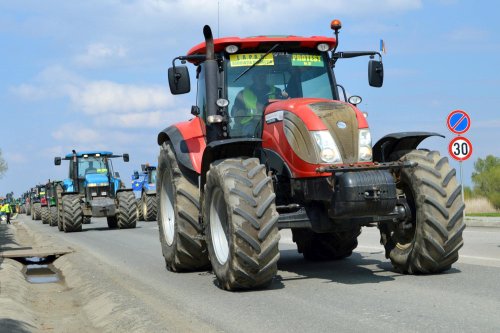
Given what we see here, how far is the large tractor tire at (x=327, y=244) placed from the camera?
34.9 feet

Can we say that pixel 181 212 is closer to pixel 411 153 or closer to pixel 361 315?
pixel 411 153

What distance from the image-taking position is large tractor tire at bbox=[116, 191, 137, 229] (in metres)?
26.3

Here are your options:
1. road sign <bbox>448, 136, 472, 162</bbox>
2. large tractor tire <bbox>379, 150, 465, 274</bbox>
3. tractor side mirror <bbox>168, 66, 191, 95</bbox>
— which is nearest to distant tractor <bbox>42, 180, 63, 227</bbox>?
road sign <bbox>448, 136, 472, 162</bbox>

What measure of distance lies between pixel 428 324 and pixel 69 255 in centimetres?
1031

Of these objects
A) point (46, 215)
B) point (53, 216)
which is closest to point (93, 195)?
point (53, 216)

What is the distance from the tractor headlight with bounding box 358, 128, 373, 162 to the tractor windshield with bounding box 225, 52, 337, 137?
1351mm

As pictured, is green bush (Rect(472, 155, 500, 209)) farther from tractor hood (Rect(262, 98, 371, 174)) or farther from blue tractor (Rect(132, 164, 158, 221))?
tractor hood (Rect(262, 98, 371, 174))

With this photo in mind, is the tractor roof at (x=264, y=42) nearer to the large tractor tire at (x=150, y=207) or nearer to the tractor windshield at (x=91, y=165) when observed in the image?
the tractor windshield at (x=91, y=165)

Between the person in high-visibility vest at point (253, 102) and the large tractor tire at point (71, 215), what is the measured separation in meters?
17.6

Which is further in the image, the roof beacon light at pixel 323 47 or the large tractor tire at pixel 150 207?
the large tractor tire at pixel 150 207

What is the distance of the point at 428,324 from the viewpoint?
19.2 ft

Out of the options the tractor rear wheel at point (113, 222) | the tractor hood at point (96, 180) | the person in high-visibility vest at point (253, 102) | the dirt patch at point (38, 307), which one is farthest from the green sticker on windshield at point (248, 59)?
the tractor hood at point (96, 180)

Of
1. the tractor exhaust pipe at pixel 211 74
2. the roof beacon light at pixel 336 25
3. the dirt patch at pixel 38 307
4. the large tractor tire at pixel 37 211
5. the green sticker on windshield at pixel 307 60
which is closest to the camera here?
the dirt patch at pixel 38 307

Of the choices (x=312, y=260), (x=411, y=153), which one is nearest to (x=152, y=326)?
(x=411, y=153)
